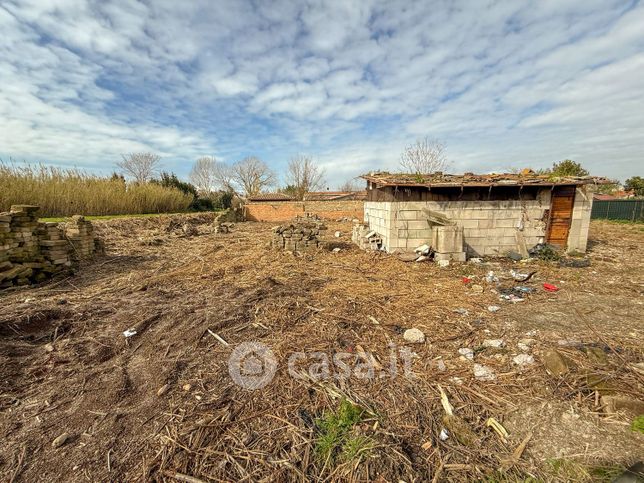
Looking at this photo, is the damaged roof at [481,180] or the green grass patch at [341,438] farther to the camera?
the damaged roof at [481,180]

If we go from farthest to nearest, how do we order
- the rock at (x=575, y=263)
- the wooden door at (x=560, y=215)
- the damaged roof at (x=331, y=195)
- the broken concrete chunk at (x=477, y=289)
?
the damaged roof at (x=331, y=195) < the wooden door at (x=560, y=215) < the rock at (x=575, y=263) < the broken concrete chunk at (x=477, y=289)

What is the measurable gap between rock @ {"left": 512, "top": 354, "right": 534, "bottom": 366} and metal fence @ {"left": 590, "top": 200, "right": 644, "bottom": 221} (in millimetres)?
23089

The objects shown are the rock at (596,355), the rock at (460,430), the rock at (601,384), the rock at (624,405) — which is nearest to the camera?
the rock at (460,430)

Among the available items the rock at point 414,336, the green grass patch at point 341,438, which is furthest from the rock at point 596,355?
the green grass patch at point 341,438

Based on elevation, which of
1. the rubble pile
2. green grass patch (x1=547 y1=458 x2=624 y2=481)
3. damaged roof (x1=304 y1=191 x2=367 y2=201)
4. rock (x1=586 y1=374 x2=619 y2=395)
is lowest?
green grass patch (x1=547 y1=458 x2=624 y2=481)

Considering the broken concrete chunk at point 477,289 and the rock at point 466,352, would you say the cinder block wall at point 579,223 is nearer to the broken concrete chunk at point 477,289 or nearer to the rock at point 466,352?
the broken concrete chunk at point 477,289

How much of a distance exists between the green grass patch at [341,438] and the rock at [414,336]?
162 centimetres

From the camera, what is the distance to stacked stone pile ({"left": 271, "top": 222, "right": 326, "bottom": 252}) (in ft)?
34.3

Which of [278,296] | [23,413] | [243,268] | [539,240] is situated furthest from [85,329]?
[539,240]

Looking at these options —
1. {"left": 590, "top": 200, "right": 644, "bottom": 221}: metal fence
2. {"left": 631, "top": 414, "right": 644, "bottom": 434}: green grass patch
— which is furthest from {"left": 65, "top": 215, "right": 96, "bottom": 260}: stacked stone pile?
{"left": 590, "top": 200, "right": 644, "bottom": 221}: metal fence

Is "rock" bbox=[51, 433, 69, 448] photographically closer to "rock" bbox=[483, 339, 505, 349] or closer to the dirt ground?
the dirt ground

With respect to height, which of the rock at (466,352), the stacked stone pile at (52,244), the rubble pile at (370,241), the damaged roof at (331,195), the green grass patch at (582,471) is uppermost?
the damaged roof at (331,195)

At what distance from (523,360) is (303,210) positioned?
2391 centimetres

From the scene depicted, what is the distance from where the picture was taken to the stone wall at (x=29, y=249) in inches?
254
